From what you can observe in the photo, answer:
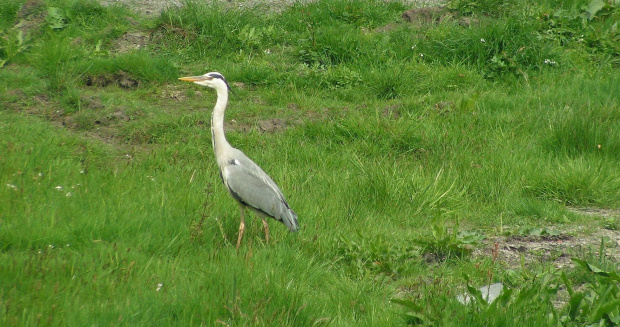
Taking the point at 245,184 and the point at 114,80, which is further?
the point at 114,80

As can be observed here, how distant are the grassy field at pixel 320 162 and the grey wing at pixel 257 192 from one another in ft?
0.61

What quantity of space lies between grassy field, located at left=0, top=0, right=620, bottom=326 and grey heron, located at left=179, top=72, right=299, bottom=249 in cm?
17

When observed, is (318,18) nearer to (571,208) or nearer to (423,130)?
(423,130)

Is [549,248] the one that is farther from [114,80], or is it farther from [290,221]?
[114,80]

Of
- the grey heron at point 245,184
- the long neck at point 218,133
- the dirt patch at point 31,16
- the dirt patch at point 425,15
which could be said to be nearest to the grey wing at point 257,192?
the grey heron at point 245,184

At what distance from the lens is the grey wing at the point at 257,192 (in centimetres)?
554

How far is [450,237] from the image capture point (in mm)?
5625

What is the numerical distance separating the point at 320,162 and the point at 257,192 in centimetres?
172

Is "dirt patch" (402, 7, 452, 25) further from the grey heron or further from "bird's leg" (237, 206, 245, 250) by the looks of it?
"bird's leg" (237, 206, 245, 250)

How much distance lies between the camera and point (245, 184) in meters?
5.67

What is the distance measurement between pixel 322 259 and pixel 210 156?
2412 millimetres

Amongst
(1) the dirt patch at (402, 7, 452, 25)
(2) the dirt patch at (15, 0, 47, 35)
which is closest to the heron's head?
(2) the dirt patch at (15, 0, 47, 35)

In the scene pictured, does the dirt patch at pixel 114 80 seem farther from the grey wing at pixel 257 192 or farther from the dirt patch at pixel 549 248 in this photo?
the dirt patch at pixel 549 248

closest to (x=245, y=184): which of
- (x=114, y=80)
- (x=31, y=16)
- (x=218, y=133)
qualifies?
(x=218, y=133)
